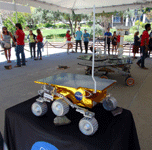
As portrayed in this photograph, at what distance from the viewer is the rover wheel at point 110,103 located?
135 centimetres

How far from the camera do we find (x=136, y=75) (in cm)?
530

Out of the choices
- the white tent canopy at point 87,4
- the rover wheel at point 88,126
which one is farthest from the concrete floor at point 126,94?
the white tent canopy at point 87,4

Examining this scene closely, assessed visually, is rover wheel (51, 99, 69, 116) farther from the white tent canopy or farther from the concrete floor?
the white tent canopy

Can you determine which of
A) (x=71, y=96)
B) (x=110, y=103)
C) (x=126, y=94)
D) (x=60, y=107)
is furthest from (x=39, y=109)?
(x=126, y=94)

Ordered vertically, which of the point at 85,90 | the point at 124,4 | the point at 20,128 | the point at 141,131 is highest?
the point at 124,4

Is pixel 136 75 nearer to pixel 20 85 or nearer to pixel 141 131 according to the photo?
pixel 141 131

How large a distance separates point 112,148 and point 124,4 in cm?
1023

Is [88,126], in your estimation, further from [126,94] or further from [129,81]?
[129,81]

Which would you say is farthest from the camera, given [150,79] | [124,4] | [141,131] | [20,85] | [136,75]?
[124,4]

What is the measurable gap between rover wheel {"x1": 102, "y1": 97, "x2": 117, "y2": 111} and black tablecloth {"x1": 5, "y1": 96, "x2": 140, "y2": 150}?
4cm

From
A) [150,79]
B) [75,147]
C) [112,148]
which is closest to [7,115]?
[75,147]

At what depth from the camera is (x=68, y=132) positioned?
43.0 inches

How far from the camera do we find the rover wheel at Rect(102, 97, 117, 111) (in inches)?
53.2

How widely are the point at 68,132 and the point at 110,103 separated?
0.49m
